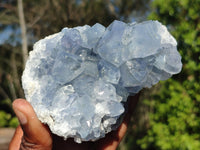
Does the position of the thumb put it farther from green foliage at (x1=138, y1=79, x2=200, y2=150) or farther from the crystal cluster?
green foliage at (x1=138, y1=79, x2=200, y2=150)

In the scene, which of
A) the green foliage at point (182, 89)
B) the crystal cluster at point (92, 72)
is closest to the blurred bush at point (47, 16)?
the green foliage at point (182, 89)

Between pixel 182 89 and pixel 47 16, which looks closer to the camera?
pixel 182 89

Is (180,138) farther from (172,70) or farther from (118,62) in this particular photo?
(118,62)

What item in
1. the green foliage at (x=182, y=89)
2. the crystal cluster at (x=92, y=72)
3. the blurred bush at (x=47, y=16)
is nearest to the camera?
the crystal cluster at (x=92, y=72)

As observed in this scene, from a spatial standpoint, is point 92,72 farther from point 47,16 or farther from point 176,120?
point 47,16

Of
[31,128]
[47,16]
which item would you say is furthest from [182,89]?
[47,16]

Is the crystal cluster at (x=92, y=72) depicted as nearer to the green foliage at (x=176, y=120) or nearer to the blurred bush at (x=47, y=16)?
the green foliage at (x=176, y=120)

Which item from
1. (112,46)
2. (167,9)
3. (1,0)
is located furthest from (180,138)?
(1,0)
